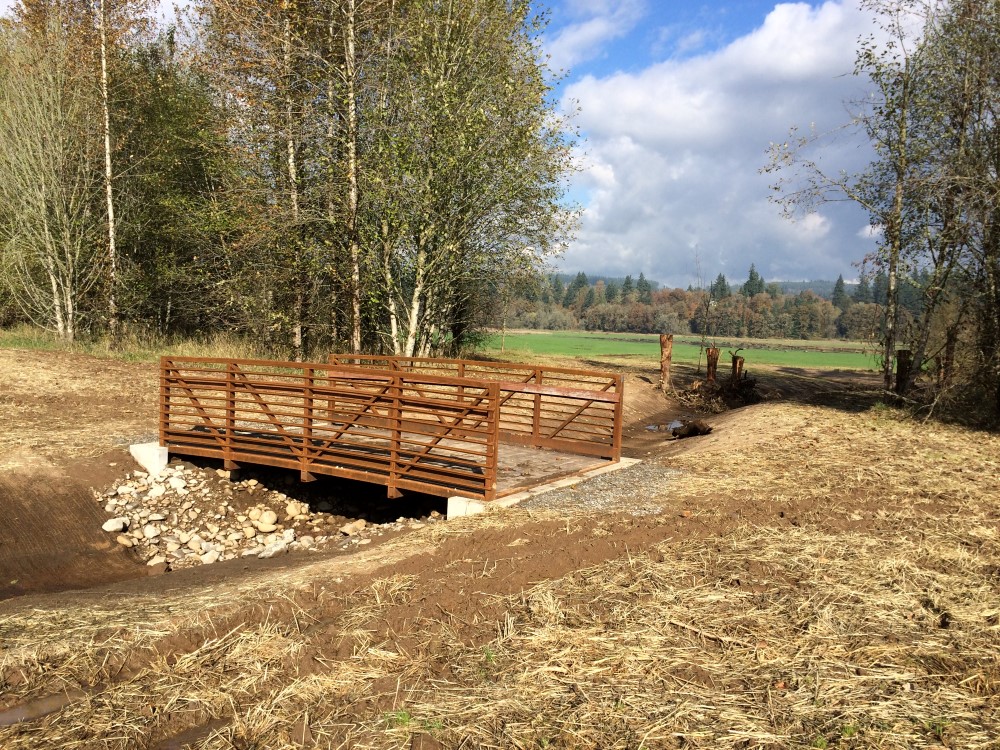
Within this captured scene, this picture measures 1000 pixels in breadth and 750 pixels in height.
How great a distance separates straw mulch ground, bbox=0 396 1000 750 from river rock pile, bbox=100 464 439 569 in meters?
2.24

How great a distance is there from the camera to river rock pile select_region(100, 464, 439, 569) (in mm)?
8500

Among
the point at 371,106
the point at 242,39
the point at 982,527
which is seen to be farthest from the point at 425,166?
the point at 982,527

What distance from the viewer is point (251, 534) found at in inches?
372

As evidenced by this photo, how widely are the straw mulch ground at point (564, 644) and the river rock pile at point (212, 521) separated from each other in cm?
224

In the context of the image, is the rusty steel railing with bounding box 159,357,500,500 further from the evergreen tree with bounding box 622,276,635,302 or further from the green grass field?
the evergreen tree with bounding box 622,276,635,302

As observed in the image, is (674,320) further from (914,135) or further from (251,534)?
(251,534)

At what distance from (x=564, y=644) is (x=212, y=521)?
7.16 metres

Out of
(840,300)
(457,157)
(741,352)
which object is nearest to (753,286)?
(840,300)

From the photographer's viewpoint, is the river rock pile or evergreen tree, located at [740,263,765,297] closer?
the river rock pile

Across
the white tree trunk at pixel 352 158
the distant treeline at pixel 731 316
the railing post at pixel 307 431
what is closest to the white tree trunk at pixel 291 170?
the white tree trunk at pixel 352 158

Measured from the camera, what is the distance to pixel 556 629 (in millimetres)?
4262

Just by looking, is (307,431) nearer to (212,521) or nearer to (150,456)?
(212,521)

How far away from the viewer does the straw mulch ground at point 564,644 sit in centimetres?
328

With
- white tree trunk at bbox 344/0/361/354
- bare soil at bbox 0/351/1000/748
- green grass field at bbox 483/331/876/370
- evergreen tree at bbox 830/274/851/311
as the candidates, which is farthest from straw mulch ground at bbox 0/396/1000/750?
evergreen tree at bbox 830/274/851/311
